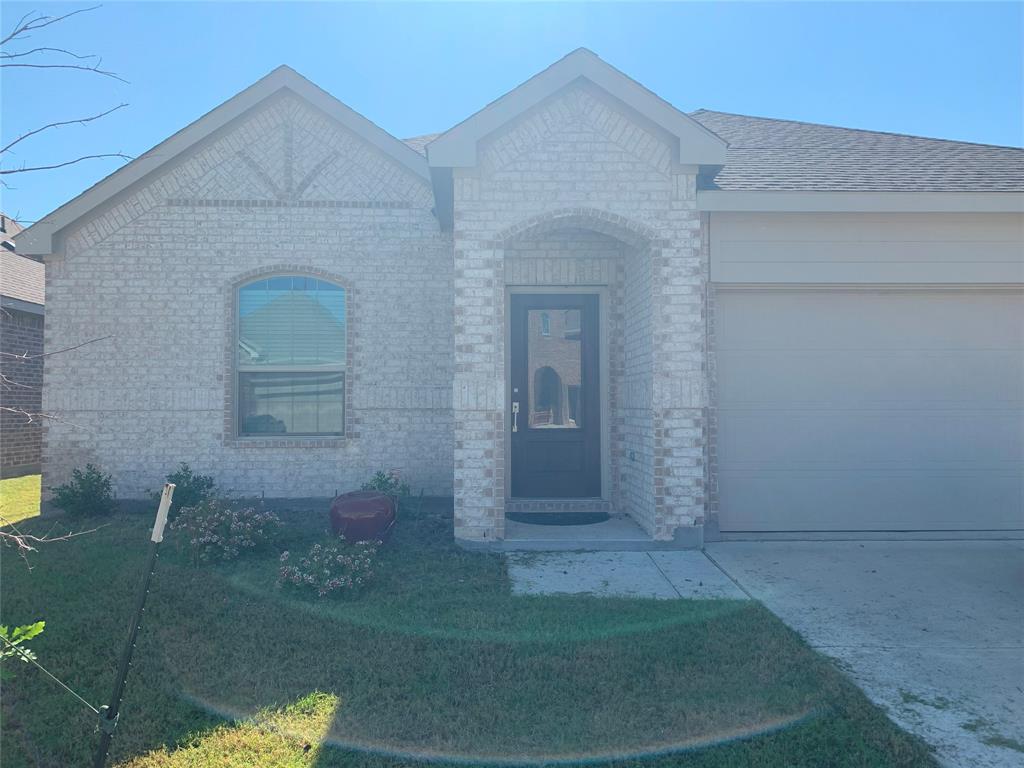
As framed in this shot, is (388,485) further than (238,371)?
No

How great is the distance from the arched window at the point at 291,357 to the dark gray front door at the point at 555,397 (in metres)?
2.41

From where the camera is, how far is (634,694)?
374cm

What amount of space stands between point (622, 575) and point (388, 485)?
3243 mm

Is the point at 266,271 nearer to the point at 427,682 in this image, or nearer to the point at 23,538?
the point at 23,538

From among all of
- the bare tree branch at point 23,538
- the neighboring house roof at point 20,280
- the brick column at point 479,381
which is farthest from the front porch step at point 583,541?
the neighboring house roof at point 20,280

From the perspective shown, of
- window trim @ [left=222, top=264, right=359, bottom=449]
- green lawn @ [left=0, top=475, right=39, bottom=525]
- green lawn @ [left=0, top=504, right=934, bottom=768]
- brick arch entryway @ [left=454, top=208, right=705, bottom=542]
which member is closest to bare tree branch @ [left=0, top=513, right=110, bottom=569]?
green lawn @ [left=0, top=504, right=934, bottom=768]

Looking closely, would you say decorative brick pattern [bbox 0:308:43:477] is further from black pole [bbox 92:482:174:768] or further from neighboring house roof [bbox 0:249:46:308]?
black pole [bbox 92:482:174:768]

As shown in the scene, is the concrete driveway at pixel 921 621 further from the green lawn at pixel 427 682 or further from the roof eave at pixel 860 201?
the roof eave at pixel 860 201

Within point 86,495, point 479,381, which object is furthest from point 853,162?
point 86,495

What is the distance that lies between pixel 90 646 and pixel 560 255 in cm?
598

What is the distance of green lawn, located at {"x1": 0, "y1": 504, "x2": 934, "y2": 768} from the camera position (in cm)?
326

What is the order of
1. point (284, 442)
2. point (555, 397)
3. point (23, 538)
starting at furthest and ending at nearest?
point (284, 442) → point (555, 397) → point (23, 538)

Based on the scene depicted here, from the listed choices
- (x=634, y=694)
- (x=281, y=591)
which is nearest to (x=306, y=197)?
(x=281, y=591)

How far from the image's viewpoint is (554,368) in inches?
332
